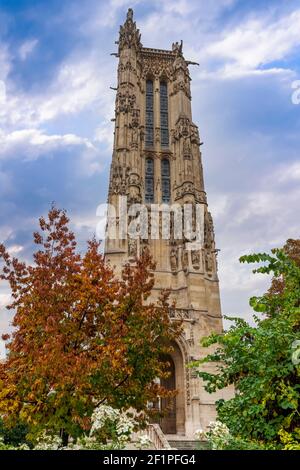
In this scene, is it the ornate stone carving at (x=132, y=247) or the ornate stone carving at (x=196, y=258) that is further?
the ornate stone carving at (x=196, y=258)

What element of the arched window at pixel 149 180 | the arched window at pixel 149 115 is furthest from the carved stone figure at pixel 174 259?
the arched window at pixel 149 115

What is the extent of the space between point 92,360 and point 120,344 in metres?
0.67

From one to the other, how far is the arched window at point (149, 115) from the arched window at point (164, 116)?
0.82 metres

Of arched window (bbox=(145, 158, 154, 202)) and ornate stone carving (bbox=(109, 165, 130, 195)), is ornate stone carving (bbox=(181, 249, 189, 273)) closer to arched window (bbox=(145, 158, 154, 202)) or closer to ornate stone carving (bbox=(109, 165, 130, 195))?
arched window (bbox=(145, 158, 154, 202))

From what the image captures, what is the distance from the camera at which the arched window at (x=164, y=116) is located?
1155 inches

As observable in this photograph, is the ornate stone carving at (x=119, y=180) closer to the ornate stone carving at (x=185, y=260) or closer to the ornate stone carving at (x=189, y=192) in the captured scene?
the ornate stone carving at (x=189, y=192)

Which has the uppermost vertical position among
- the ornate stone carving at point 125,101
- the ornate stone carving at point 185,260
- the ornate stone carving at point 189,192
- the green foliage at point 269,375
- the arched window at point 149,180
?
the ornate stone carving at point 125,101

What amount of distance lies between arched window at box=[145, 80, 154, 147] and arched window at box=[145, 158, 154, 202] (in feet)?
5.36

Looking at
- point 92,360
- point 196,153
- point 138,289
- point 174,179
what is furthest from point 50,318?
point 196,153

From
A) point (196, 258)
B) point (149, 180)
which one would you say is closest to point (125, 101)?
point (149, 180)

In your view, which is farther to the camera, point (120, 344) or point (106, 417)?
point (120, 344)

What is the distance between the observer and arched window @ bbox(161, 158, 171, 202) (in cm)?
2675

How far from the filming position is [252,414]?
6.14m
